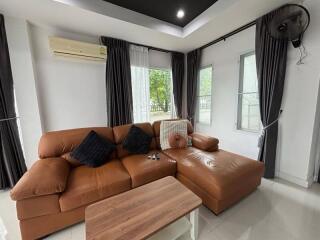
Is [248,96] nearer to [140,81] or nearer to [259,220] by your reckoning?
[259,220]

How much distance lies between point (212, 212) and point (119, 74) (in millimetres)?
2743

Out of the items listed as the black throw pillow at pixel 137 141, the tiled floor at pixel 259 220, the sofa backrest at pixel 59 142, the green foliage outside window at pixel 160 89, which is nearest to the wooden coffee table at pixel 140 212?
the tiled floor at pixel 259 220

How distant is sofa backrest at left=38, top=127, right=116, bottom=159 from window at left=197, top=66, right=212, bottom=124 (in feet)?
8.74

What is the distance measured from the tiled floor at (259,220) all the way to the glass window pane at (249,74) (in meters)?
1.70

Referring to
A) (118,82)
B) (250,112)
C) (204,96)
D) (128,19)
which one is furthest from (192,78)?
(128,19)

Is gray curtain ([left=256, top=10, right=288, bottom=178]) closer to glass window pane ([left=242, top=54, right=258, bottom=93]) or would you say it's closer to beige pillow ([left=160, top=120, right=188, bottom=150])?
glass window pane ([left=242, top=54, right=258, bottom=93])

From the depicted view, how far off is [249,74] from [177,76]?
5.49 ft

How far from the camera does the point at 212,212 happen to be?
1.62 m

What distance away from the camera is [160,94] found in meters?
3.85

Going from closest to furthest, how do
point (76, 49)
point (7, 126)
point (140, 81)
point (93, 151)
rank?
point (93, 151) → point (7, 126) → point (76, 49) → point (140, 81)

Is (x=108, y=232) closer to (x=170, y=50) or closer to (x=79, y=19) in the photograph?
(x=79, y=19)

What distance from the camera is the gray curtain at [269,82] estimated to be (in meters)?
2.12

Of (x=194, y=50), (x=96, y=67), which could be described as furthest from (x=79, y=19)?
(x=194, y=50)

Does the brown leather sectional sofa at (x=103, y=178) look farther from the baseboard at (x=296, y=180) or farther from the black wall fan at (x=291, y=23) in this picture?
the black wall fan at (x=291, y=23)
